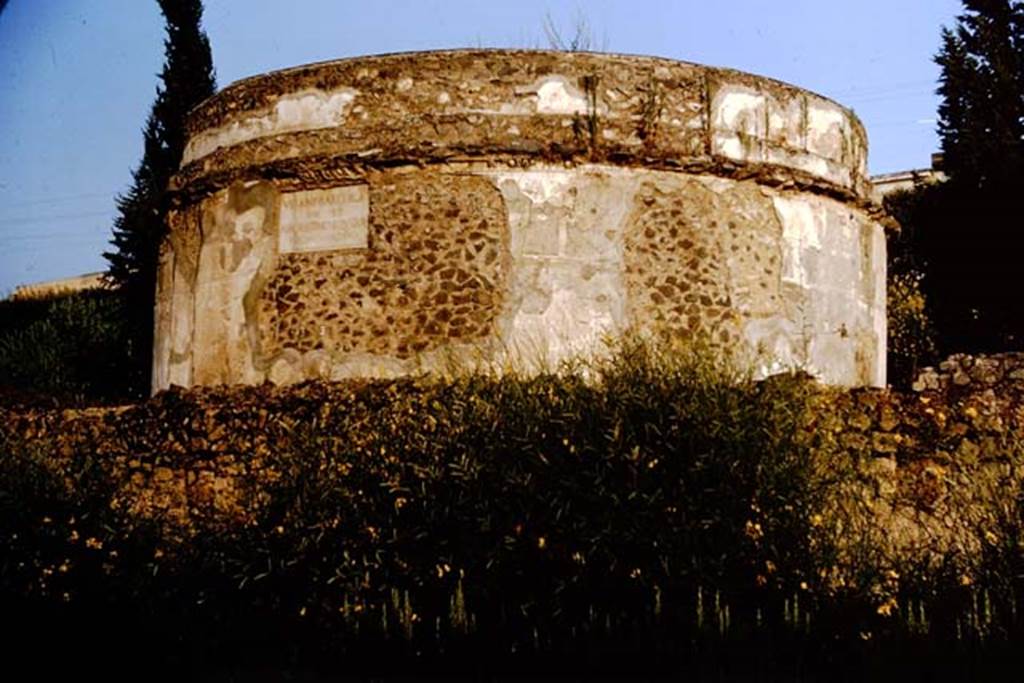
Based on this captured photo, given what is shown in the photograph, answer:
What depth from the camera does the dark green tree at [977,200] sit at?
70.5ft

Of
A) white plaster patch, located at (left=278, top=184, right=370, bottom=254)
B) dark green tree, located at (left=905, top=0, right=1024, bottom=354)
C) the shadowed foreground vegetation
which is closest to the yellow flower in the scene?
the shadowed foreground vegetation

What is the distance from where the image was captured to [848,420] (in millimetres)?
8836

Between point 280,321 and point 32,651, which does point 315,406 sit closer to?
point 280,321

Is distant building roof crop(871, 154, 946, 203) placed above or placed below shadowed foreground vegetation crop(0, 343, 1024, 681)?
above

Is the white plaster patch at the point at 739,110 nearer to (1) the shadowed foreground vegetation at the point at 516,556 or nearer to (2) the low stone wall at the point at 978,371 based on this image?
(1) the shadowed foreground vegetation at the point at 516,556

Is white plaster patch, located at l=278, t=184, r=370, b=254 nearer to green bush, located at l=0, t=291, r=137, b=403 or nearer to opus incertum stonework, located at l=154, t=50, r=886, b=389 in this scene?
opus incertum stonework, located at l=154, t=50, r=886, b=389

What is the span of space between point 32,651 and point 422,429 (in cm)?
254

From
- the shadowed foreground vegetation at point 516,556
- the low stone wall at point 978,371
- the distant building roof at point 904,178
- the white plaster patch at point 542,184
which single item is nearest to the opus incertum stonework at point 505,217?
the white plaster patch at point 542,184

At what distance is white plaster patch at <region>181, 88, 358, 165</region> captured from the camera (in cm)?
1103

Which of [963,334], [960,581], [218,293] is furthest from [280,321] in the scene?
[963,334]

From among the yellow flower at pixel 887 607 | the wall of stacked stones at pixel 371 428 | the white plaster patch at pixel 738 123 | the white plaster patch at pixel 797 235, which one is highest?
the white plaster patch at pixel 738 123

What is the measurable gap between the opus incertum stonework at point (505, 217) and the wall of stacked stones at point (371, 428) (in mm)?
1093

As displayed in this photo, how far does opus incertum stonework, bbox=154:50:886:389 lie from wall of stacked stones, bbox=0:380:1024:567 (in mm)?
1093

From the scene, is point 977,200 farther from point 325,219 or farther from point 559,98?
point 325,219
